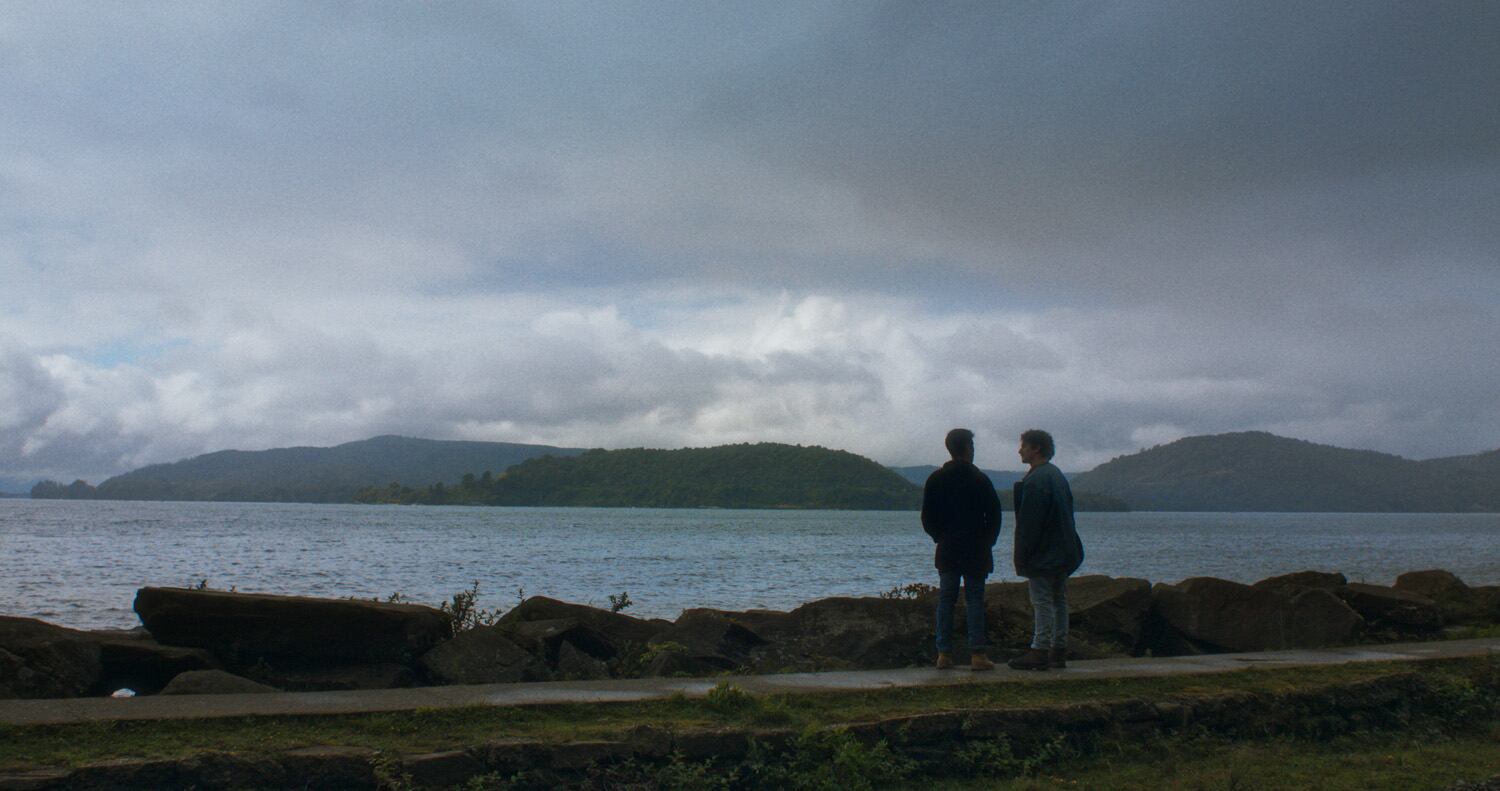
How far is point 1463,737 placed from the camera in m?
8.66

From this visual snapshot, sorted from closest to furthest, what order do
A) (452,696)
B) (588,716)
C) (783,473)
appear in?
(588,716), (452,696), (783,473)

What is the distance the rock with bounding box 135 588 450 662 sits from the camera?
10477 millimetres

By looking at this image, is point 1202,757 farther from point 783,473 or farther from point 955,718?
point 783,473

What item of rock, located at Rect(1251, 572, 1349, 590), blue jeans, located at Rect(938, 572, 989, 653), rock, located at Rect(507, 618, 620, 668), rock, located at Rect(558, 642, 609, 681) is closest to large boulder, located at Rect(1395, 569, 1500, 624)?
rock, located at Rect(1251, 572, 1349, 590)

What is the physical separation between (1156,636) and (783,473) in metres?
168

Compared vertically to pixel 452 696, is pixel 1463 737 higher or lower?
lower

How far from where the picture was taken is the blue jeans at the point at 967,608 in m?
9.59

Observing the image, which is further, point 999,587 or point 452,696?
point 999,587

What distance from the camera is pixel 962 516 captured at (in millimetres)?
9641

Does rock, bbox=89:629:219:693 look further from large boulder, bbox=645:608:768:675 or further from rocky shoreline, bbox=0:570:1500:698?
large boulder, bbox=645:608:768:675

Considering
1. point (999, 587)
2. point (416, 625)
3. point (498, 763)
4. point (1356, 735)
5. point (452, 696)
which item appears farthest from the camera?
point (999, 587)

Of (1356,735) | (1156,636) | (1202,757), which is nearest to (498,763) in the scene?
(1202,757)

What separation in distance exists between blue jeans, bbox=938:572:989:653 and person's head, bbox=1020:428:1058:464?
119 cm

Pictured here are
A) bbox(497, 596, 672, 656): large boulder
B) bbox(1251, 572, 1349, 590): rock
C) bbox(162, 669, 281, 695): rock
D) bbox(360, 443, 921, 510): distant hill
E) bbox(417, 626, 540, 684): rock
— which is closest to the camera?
bbox(162, 669, 281, 695): rock
